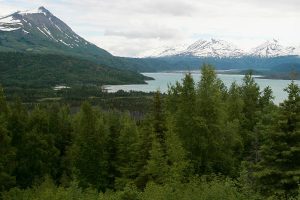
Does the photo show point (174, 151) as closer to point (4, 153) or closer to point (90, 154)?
point (4, 153)

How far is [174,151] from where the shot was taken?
36.2 meters

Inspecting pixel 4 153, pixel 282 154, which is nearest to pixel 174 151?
pixel 282 154

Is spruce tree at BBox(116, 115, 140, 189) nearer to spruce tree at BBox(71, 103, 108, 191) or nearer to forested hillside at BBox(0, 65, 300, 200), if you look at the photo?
forested hillside at BBox(0, 65, 300, 200)

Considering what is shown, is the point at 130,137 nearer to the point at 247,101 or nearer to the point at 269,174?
the point at 247,101

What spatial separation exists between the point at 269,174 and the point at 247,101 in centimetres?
2808

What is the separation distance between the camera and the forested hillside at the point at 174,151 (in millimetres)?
26141

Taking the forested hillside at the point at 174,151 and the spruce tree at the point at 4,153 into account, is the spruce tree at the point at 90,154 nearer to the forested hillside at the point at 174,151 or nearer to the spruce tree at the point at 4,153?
the forested hillside at the point at 174,151

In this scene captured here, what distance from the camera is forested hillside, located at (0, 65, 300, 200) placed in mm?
26141

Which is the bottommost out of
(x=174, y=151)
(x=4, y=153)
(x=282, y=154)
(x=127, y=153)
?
(x=127, y=153)

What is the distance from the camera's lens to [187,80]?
41.5 m

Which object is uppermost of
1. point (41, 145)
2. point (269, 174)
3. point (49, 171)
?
point (269, 174)

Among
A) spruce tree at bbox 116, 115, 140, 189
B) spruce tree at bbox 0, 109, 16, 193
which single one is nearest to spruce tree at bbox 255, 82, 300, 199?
spruce tree at bbox 116, 115, 140, 189

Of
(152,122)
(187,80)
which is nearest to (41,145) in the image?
(152,122)

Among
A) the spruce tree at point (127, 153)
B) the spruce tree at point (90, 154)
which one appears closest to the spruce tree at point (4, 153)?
the spruce tree at point (90, 154)
